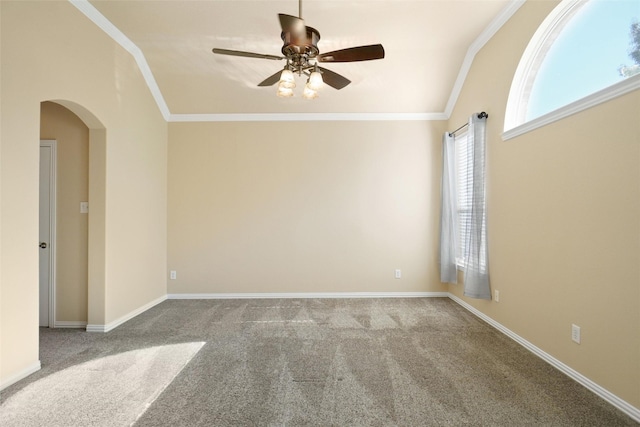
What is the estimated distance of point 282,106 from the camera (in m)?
4.46

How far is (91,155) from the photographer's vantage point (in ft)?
10.6

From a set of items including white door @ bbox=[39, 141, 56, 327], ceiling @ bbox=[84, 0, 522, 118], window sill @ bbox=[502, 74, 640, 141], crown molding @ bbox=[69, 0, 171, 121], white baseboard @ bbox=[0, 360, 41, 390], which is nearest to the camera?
window sill @ bbox=[502, 74, 640, 141]

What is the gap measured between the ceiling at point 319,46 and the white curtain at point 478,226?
931 millimetres

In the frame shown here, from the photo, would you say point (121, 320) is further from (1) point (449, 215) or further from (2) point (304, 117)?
(1) point (449, 215)

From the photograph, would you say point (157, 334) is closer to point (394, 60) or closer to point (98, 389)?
point (98, 389)

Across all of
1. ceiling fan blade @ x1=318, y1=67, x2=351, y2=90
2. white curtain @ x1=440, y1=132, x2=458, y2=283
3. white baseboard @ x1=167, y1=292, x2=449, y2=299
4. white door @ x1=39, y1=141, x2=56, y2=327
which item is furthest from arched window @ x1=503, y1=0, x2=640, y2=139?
white door @ x1=39, y1=141, x2=56, y2=327

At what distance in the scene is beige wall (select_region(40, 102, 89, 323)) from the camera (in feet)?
10.9

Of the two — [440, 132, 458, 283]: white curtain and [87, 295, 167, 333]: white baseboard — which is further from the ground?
[440, 132, 458, 283]: white curtain

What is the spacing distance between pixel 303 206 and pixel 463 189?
2.12m

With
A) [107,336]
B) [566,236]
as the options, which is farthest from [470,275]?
[107,336]

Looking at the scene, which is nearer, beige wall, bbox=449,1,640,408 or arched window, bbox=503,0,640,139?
beige wall, bbox=449,1,640,408

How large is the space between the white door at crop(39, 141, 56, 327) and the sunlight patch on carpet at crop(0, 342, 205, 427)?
4.32 ft

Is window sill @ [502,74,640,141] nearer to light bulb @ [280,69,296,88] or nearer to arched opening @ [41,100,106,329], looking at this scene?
light bulb @ [280,69,296,88]

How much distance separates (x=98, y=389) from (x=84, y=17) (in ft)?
10.2
